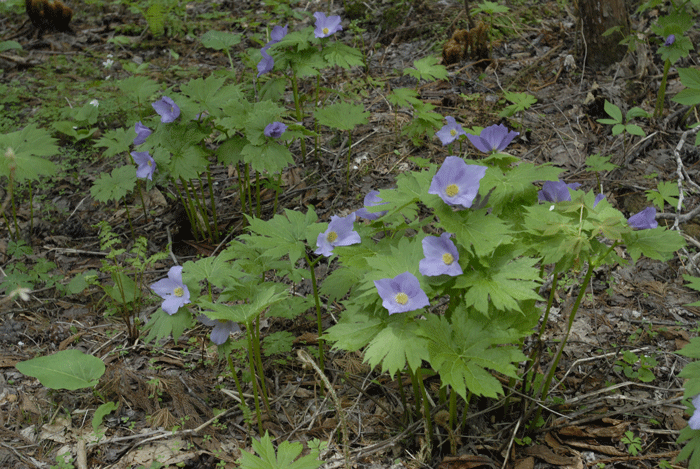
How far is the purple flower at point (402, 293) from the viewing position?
1.59 m

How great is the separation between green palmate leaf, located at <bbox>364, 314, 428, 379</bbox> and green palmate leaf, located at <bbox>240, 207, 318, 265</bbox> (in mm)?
569

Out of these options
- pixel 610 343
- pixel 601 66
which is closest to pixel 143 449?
pixel 610 343

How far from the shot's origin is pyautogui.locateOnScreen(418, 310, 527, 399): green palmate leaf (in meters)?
1.54

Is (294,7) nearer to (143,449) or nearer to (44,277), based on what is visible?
(44,277)

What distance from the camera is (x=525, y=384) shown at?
1.99 meters

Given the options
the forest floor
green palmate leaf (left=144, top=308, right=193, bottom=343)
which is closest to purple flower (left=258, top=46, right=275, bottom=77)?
the forest floor

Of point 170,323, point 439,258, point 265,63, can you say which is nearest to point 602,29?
point 265,63

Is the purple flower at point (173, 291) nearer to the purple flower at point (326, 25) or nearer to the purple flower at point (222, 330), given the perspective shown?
the purple flower at point (222, 330)

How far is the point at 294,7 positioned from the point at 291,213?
472cm

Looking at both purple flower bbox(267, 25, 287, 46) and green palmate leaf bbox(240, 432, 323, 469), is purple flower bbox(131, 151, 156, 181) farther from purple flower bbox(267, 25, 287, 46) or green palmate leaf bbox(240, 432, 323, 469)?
green palmate leaf bbox(240, 432, 323, 469)

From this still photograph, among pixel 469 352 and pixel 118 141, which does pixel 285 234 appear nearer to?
pixel 469 352

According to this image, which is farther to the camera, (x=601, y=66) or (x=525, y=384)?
(x=601, y=66)

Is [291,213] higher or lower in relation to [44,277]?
higher

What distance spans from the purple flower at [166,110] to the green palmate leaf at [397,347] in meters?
1.96
